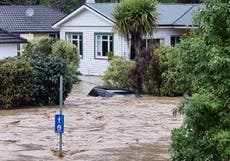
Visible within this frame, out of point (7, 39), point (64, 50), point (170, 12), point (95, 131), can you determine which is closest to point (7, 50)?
point (7, 39)

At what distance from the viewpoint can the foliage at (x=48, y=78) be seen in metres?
21.8

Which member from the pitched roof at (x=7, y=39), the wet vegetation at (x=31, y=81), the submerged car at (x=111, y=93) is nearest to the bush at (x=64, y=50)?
the pitched roof at (x=7, y=39)

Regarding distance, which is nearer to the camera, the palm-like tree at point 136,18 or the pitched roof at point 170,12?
the palm-like tree at point 136,18

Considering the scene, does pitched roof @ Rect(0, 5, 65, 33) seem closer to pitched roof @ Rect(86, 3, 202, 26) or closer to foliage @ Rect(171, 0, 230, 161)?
pitched roof @ Rect(86, 3, 202, 26)

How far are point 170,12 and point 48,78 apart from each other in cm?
1825

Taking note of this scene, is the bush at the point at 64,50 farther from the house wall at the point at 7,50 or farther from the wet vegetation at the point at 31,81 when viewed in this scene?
the wet vegetation at the point at 31,81

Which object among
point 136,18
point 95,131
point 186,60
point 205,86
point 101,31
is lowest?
point 95,131

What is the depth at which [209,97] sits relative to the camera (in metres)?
7.18

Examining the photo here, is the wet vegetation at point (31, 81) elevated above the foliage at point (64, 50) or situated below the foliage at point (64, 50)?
below

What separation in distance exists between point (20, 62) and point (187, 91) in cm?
1410

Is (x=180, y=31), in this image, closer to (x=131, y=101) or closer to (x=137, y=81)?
(x=137, y=81)

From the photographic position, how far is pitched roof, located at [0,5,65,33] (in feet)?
146

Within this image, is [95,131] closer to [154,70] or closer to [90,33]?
[154,70]

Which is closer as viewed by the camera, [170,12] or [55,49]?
[55,49]
